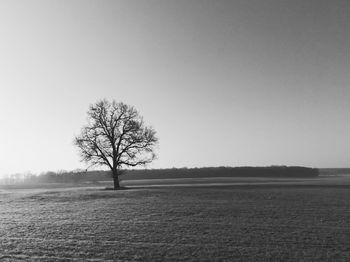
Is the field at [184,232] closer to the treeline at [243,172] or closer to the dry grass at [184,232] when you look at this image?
the dry grass at [184,232]

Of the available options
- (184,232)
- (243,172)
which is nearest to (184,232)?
(184,232)

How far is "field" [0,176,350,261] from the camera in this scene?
46.4 ft

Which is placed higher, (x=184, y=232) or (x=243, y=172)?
(x=243, y=172)

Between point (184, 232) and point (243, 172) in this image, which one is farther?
point (243, 172)

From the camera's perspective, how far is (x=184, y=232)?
1786 centimetres

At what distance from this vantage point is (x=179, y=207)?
26.2m

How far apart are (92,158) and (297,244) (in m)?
42.3

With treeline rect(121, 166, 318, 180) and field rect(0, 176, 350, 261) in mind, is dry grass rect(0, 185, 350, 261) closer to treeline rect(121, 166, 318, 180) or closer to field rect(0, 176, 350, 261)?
field rect(0, 176, 350, 261)

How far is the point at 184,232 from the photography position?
1786 centimetres

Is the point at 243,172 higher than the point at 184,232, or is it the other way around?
the point at 243,172

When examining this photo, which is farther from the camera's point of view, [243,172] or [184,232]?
[243,172]

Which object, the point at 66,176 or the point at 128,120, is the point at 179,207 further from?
the point at 66,176

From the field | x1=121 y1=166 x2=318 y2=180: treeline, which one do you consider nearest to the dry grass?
the field

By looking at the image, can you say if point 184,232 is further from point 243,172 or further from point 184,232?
point 243,172
